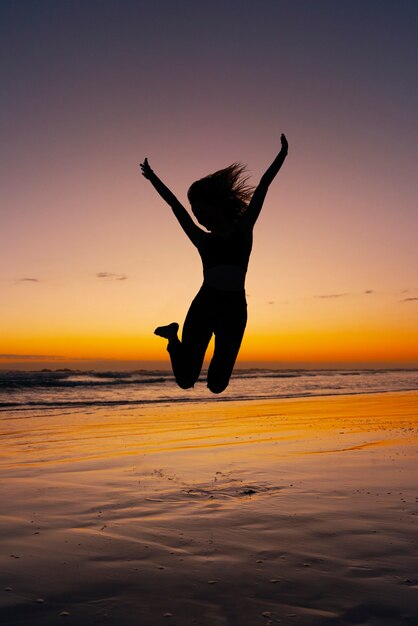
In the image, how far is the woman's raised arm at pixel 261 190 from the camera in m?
4.83

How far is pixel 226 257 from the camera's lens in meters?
4.72

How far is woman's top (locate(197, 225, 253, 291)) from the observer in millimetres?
4723

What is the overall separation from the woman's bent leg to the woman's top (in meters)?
0.25

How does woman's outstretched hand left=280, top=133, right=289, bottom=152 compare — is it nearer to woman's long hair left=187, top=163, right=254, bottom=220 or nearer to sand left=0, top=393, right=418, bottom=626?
woman's long hair left=187, top=163, right=254, bottom=220

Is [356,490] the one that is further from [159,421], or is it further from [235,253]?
[159,421]

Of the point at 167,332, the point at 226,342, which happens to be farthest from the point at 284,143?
the point at 167,332

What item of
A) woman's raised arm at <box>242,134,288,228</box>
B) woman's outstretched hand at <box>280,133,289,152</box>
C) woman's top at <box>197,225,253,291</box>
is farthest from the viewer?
woman's outstretched hand at <box>280,133,289,152</box>

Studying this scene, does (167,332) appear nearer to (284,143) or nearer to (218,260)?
(218,260)

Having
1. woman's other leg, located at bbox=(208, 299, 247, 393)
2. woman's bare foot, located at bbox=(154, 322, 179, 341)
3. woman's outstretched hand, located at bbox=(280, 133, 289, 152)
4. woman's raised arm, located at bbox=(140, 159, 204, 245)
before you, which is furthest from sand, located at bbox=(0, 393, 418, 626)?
woman's outstretched hand, located at bbox=(280, 133, 289, 152)

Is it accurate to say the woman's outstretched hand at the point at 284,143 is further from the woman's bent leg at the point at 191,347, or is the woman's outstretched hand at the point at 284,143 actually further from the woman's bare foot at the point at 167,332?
the woman's bare foot at the point at 167,332

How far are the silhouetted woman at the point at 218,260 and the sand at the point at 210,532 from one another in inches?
60.1

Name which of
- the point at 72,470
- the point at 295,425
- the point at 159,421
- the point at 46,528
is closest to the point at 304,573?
the point at 46,528

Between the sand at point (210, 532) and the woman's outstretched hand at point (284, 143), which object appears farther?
the woman's outstretched hand at point (284, 143)

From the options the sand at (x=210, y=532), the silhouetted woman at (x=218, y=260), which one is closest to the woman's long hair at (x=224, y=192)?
the silhouetted woman at (x=218, y=260)
